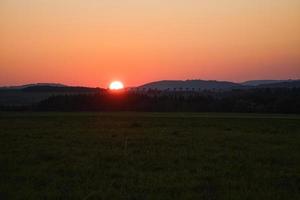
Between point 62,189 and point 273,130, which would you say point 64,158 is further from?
point 273,130

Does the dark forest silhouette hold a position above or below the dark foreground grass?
above

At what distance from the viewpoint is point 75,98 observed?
79.9 metres

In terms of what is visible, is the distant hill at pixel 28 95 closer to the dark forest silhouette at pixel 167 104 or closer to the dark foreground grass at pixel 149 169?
the dark forest silhouette at pixel 167 104

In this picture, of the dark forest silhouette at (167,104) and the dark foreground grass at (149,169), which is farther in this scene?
the dark forest silhouette at (167,104)

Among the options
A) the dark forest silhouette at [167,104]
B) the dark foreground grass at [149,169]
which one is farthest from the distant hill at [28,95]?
the dark foreground grass at [149,169]

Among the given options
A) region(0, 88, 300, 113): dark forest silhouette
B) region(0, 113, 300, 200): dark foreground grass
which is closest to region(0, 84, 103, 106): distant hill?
region(0, 88, 300, 113): dark forest silhouette

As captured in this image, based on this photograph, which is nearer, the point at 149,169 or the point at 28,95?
the point at 149,169

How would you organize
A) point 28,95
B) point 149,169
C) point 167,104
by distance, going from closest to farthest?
1. point 149,169
2. point 167,104
3. point 28,95

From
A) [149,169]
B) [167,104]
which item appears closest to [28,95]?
[167,104]

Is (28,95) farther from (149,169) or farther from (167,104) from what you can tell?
(149,169)

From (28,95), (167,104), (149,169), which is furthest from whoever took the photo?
(28,95)

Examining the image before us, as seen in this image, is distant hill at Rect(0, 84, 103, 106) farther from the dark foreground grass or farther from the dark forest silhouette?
the dark foreground grass

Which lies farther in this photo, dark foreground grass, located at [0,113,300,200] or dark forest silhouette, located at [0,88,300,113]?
dark forest silhouette, located at [0,88,300,113]

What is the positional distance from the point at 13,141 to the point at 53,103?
188ft
